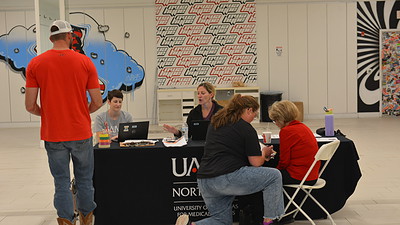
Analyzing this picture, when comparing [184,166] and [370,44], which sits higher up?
[370,44]

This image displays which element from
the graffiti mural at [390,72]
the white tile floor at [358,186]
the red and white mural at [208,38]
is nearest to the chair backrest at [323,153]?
the white tile floor at [358,186]

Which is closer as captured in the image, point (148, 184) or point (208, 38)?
point (148, 184)

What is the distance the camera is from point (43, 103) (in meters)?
4.03

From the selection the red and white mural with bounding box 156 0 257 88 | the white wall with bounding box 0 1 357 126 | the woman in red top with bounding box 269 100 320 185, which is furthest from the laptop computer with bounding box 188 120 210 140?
the white wall with bounding box 0 1 357 126

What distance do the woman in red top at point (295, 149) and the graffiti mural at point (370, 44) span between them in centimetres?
A: 989

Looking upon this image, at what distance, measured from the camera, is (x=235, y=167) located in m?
4.18

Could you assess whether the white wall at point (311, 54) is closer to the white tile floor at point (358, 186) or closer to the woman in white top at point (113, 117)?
the white tile floor at point (358, 186)

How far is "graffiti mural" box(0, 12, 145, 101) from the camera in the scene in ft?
44.6

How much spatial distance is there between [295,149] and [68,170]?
5.76 ft

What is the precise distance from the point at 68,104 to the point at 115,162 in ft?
2.92

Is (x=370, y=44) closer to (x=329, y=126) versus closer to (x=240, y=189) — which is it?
(x=329, y=126)

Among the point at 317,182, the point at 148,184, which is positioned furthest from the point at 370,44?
the point at 148,184

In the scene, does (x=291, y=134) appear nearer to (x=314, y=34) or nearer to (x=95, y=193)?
(x=95, y=193)

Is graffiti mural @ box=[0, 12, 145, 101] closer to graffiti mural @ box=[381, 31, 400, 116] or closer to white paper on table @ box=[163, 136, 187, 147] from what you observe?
graffiti mural @ box=[381, 31, 400, 116]
